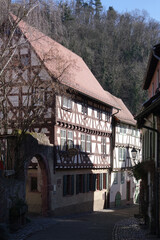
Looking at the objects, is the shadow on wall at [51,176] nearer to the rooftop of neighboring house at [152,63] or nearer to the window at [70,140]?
the window at [70,140]

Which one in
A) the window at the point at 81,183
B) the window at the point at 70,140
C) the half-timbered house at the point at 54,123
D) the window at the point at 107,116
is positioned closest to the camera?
the half-timbered house at the point at 54,123

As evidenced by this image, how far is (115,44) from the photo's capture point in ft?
222

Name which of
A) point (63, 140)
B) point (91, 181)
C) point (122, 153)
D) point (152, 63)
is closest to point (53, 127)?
point (63, 140)

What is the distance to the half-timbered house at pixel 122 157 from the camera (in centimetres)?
3070

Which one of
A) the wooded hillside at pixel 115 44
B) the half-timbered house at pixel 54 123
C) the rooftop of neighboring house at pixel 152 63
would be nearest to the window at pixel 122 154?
the half-timbered house at pixel 54 123

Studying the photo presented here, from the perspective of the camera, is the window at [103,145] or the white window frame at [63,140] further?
the window at [103,145]

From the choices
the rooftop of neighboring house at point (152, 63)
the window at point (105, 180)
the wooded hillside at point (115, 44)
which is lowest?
the window at point (105, 180)

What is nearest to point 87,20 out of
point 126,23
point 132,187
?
point 126,23

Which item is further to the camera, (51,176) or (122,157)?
(122,157)

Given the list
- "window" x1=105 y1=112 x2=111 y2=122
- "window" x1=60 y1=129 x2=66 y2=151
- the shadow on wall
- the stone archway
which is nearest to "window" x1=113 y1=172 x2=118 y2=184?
"window" x1=105 y1=112 x2=111 y2=122

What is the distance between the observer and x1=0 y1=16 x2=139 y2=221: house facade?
1703cm

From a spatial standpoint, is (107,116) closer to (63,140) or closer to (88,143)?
(88,143)

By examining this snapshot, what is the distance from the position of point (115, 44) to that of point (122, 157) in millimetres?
38547

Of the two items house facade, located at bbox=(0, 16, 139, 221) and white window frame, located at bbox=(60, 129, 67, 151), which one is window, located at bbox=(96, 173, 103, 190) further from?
white window frame, located at bbox=(60, 129, 67, 151)
